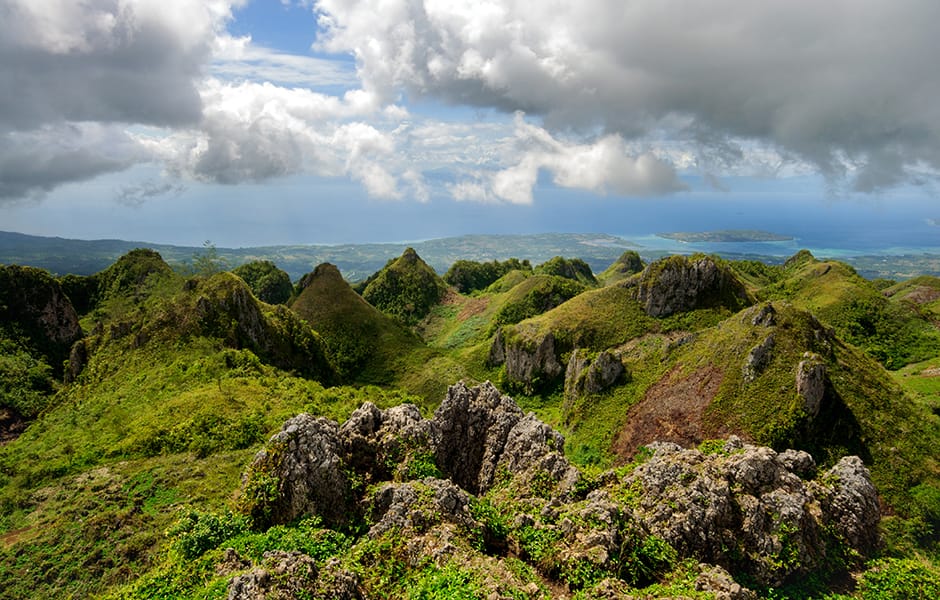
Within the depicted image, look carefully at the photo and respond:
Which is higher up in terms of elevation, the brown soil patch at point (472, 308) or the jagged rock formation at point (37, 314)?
the jagged rock formation at point (37, 314)

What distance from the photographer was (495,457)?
85.5 ft

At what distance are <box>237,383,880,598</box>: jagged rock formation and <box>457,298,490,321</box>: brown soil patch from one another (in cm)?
9858

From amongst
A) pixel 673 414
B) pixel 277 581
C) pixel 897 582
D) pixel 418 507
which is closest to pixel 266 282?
pixel 673 414

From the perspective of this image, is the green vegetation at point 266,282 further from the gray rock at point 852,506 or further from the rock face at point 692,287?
the gray rock at point 852,506

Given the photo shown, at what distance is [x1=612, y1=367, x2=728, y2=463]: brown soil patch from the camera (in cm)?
4059

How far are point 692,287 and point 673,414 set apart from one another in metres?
27.7

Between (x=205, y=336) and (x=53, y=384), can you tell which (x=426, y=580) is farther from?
(x=53, y=384)

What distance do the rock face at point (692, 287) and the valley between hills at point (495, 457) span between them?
0.29 metres

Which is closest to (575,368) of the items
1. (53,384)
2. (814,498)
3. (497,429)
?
(497,429)

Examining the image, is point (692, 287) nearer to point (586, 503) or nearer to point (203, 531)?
point (586, 503)

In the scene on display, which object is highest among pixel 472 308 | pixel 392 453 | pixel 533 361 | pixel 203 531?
pixel 392 453

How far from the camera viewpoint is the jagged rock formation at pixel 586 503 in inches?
A: 674

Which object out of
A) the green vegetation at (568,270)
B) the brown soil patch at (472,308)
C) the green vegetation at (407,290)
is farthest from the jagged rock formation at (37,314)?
the green vegetation at (568,270)

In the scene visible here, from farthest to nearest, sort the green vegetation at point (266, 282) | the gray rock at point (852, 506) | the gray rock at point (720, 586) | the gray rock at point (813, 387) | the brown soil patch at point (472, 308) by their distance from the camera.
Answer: the green vegetation at point (266, 282) < the brown soil patch at point (472, 308) < the gray rock at point (813, 387) < the gray rock at point (852, 506) < the gray rock at point (720, 586)
